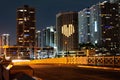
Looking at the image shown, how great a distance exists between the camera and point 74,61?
6009 cm

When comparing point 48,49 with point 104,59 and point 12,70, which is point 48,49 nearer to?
point 104,59

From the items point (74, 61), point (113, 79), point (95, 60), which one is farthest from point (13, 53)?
point (113, 79)

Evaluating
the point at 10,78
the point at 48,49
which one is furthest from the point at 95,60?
the point at 48,49

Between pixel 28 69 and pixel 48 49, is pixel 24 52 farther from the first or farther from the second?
pixel 28 69

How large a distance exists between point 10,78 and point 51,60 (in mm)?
63901

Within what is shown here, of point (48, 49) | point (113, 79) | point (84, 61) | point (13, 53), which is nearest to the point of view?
point (113, 79)

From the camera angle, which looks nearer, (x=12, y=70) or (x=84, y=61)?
(x=12, y=70)

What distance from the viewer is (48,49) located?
650ft

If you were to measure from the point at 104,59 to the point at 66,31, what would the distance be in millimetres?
6459

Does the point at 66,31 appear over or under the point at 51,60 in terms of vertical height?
over

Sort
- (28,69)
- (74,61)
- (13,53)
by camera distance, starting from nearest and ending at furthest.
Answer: (28,69) → (74,61) → (13,53)

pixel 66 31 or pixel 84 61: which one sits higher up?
pixel 66 31

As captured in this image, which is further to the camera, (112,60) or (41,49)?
(41,49)

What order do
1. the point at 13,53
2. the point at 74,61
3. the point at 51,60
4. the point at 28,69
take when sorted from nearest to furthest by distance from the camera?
the point at 28,69 < the point at 74,61 < the point at 51,60 < the point at 13,53
